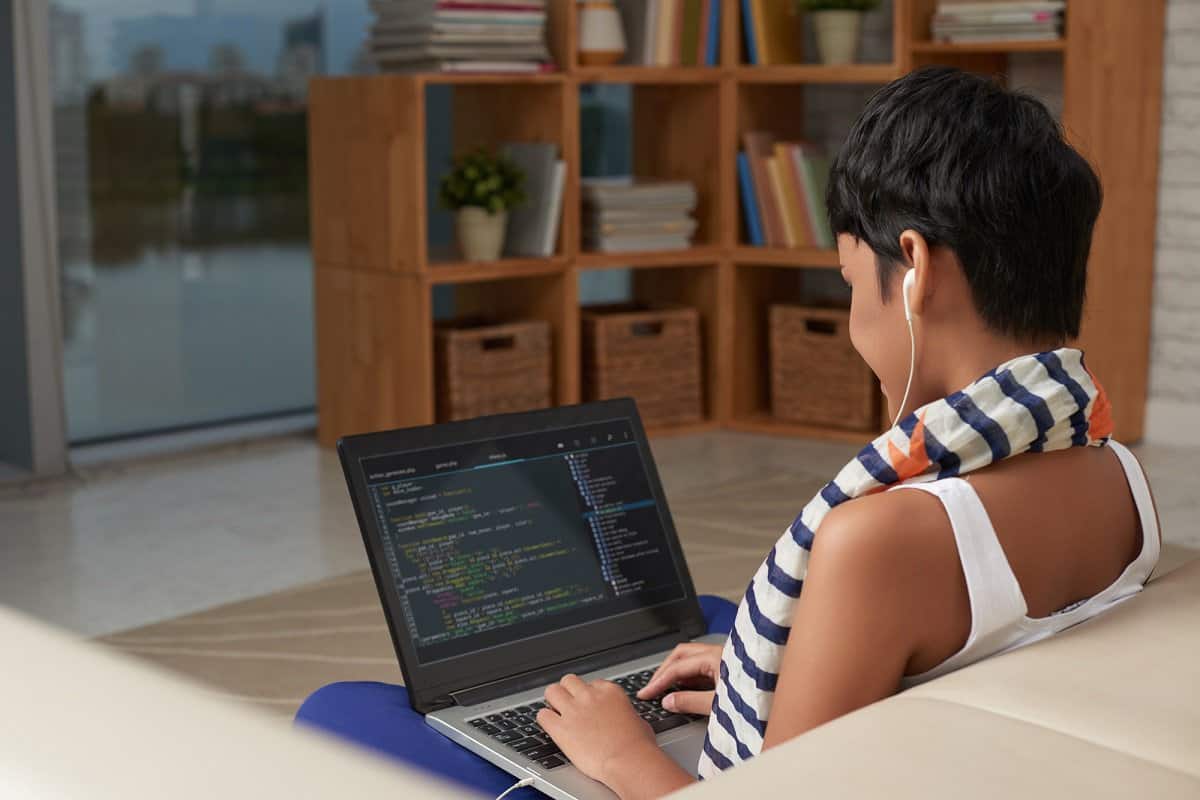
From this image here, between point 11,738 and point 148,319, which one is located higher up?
point 11,738

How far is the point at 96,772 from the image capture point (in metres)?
0.61

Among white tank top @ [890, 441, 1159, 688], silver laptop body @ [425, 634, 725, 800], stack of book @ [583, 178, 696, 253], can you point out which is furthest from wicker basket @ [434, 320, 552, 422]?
white tank top @ [890, 441, 1159, 688]

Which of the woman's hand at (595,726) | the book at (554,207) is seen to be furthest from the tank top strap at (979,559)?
the book at (554,207)

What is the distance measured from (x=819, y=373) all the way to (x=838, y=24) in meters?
0.97

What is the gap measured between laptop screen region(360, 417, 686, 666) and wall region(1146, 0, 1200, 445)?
126 inches

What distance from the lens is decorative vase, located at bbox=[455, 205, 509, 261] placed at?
4.16 metres

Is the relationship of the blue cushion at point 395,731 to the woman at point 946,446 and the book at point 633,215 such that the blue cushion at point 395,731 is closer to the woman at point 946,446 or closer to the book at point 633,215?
the woman at point 946,446

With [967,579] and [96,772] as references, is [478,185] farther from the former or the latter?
[96,772]

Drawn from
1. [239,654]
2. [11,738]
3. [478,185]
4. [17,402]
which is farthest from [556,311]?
[11,738]

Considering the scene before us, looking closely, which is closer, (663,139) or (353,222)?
(353,222)

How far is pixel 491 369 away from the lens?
4234 millimetres

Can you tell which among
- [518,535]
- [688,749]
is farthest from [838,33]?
[688,749]

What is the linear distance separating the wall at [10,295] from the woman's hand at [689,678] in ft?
10.2

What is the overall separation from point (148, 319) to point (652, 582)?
339 cm
